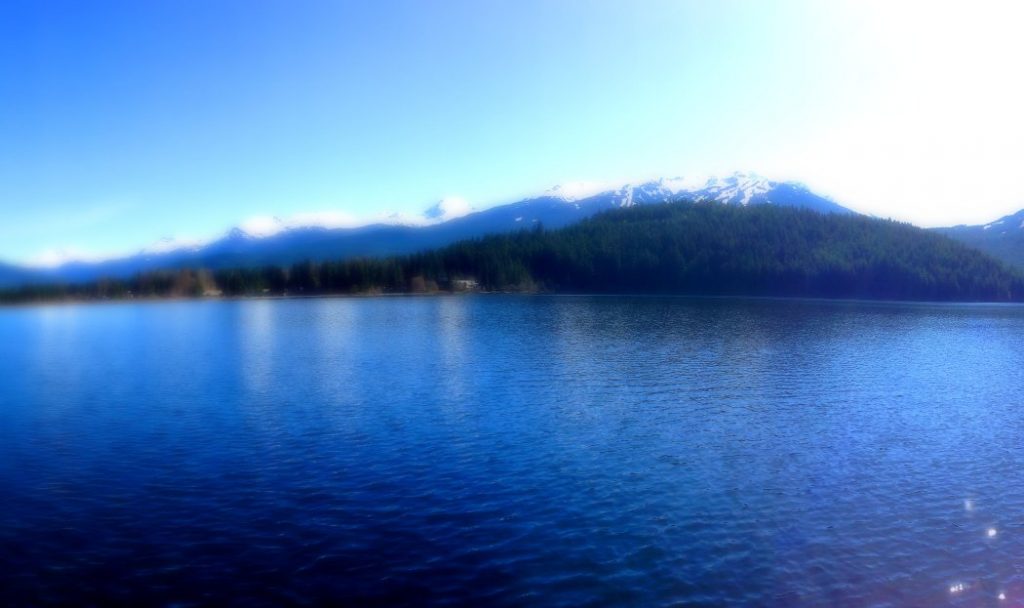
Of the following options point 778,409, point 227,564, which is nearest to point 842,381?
point 778,409

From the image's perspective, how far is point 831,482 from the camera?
2083 centimetres

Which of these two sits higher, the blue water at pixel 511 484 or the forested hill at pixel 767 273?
the forested hill at pixel 767 273

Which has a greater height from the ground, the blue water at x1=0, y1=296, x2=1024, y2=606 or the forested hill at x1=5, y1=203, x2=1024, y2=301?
the forested hill at x1=5, y1=203, x2=1024, y2=301

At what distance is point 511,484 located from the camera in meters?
20.0

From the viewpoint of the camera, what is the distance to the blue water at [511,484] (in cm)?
1405

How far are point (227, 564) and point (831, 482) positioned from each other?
58.7 feet

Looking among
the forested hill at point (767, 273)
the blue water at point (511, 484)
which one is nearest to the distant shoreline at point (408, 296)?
the forested hill at point (767, 273)

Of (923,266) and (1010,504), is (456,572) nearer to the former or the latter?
(1010,504)

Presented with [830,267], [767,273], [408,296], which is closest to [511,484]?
[408,296]

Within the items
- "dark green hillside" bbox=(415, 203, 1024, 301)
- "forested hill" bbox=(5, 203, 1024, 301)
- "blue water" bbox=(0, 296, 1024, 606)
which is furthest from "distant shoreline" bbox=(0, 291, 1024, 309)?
"blue water" bbox=(0, 296, 1024, 606)

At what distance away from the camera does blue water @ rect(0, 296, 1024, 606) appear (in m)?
14.0

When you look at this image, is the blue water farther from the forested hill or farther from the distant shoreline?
the forested hill

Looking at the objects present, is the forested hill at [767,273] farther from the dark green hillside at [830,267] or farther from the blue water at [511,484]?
the blue water at [511,484]

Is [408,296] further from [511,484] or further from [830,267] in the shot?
[511,484]
